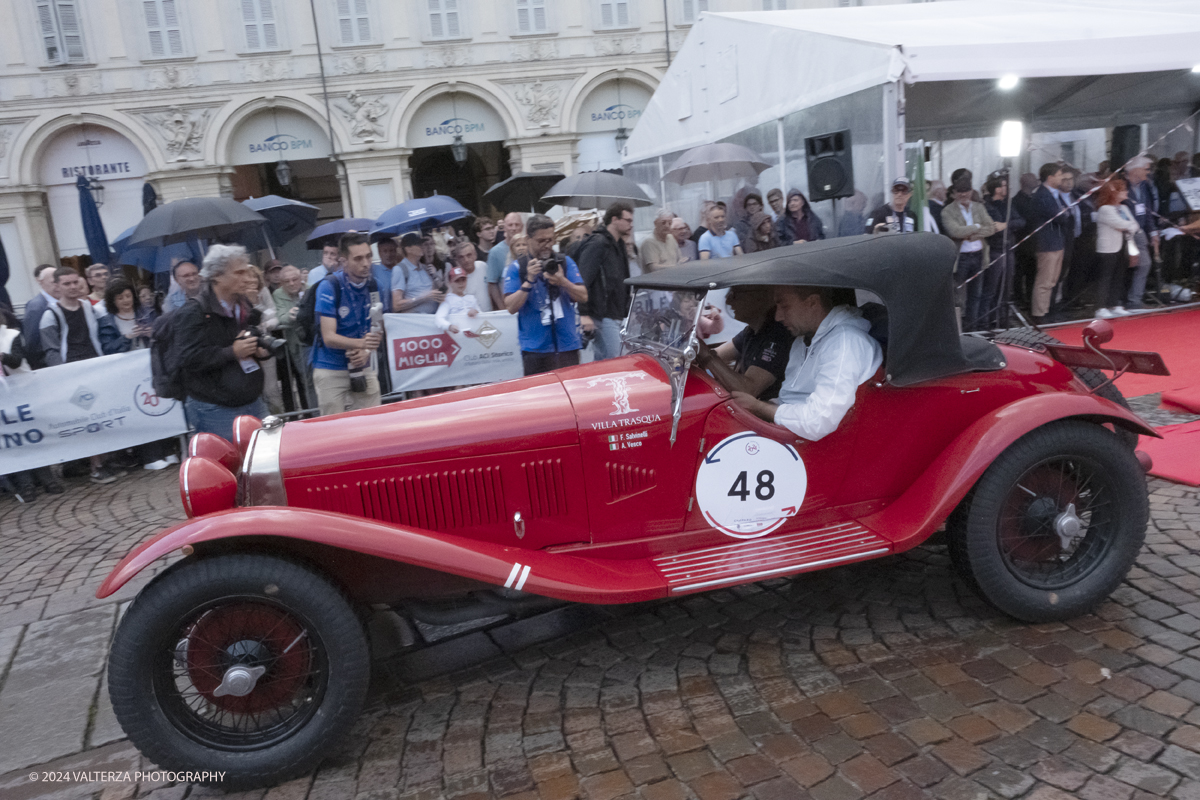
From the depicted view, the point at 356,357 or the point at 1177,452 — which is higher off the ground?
the point at 356,357

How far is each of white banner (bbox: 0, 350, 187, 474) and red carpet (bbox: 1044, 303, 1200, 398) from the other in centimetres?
754

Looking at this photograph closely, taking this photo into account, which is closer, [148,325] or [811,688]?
[811,688]

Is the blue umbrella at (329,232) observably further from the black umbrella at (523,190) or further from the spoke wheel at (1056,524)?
the spoke wheel at (1056,524)

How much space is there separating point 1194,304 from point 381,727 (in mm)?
10233

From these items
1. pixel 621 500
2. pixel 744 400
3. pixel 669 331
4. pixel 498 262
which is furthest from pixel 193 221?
pixel 744 400

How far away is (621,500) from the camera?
3.14m

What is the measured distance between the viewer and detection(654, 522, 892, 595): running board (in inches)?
117

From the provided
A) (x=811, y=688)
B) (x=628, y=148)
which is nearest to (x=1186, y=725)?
(x=811, y=688)

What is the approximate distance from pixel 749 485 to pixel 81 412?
632cm

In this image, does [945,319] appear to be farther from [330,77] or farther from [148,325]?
[330,77]

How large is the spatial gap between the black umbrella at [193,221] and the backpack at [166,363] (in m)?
2.78

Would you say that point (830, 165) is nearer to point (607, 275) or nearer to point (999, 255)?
point (999, 255)

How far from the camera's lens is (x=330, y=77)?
18266 millimetres

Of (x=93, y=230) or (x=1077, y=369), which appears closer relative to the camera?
(x=1077, y=369)
